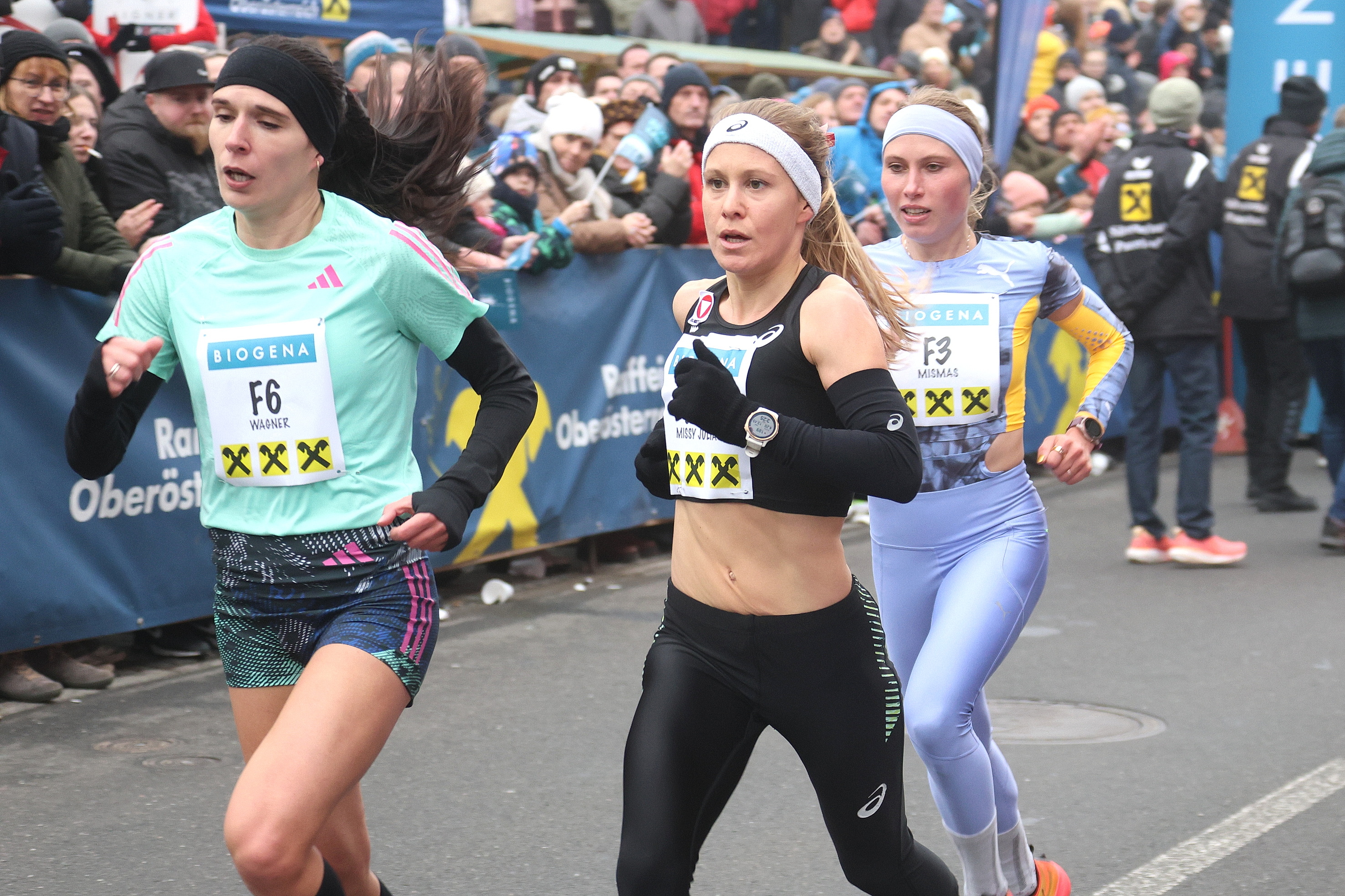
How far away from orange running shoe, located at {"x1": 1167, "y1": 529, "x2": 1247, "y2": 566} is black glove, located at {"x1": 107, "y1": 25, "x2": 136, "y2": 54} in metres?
6.13

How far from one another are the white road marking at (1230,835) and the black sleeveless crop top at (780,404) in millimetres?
1818

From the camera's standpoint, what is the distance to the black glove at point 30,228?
19.8 feet

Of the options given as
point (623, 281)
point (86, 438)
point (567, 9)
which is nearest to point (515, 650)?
point (623, 281)

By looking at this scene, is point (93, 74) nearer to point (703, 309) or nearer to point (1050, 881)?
point (703, 309)

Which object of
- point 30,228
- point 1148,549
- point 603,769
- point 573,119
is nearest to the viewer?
point 603,769

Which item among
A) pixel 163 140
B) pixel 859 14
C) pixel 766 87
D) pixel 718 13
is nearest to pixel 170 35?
pixel 163 140

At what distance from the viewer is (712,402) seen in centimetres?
312

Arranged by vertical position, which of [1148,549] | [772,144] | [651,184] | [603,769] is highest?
[772,144]

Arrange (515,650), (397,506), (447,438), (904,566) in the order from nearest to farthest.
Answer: (397,506) → (904,566) → (515,650) → (447,438)

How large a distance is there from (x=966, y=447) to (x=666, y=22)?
10.6 metres

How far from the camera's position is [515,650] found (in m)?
7.37

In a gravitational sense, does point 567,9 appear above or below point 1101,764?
above

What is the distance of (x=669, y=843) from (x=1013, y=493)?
156 centimetres

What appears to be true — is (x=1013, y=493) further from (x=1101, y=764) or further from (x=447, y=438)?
(x=447, y=438)
